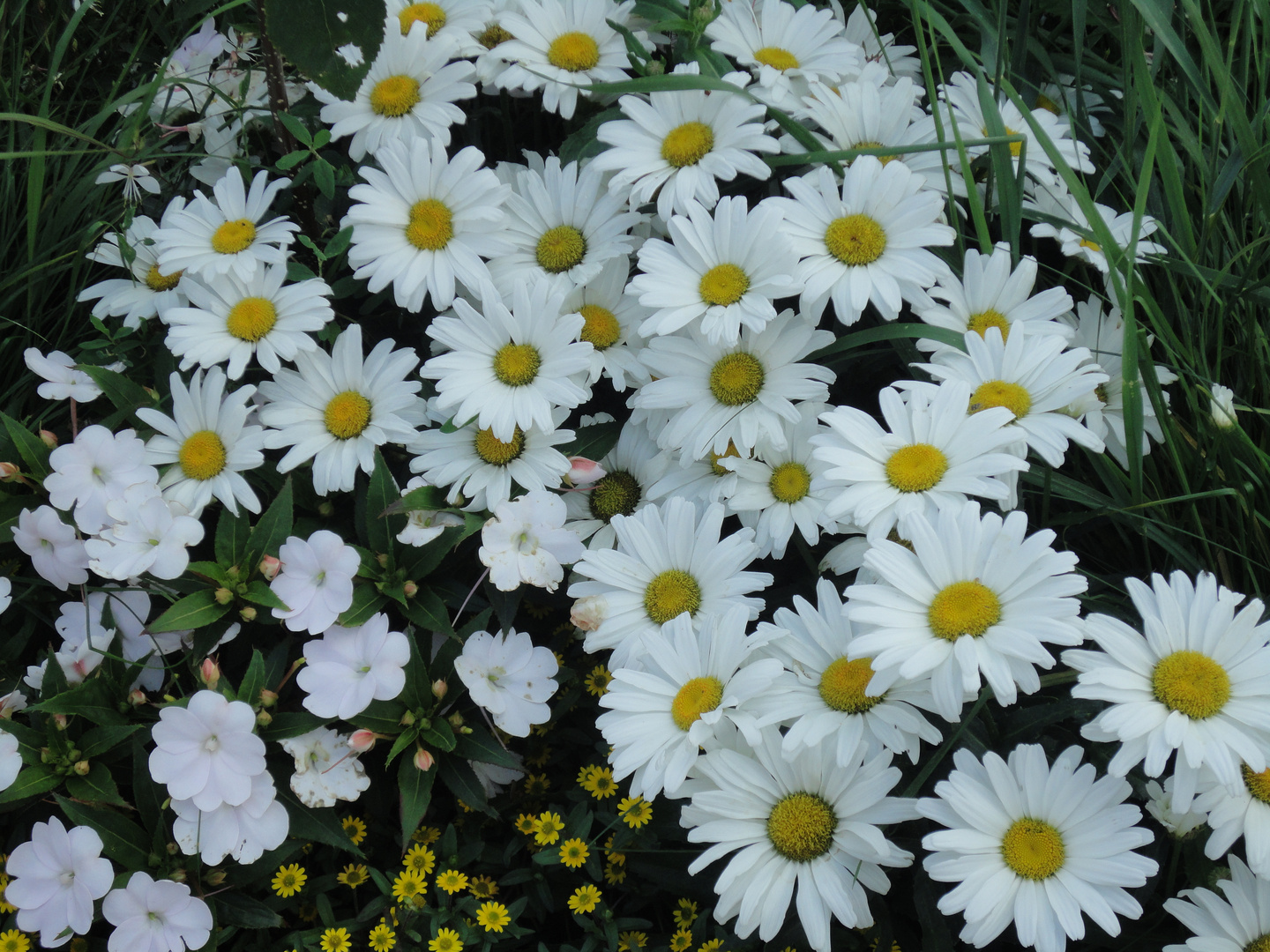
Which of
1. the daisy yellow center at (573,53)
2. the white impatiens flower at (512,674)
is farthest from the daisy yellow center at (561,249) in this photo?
the white impatiens flower at (512,674)

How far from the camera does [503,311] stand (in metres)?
1.71

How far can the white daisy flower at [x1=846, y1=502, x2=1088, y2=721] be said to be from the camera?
124 cm

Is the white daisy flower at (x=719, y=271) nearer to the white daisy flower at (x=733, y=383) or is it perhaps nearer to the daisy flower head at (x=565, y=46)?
the white daisy flower at (x=733, y=383)

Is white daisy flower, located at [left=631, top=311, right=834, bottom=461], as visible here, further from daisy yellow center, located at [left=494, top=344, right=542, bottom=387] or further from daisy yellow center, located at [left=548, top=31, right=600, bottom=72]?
daisy yellow center, located at [left=548, top=31, right=600, bottom=72]

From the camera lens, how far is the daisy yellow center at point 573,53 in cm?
191

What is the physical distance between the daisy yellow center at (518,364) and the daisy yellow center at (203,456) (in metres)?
0.50

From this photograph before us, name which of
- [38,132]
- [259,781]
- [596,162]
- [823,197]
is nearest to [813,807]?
[259,781]

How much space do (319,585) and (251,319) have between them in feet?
1.69

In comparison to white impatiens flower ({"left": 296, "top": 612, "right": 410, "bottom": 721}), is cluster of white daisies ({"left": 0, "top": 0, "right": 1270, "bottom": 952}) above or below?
above

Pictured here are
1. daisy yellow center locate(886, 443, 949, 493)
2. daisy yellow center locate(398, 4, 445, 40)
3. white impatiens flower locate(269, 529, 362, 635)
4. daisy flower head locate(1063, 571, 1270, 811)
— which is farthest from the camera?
daisy yellow center locate(398, 4, 445, 40)

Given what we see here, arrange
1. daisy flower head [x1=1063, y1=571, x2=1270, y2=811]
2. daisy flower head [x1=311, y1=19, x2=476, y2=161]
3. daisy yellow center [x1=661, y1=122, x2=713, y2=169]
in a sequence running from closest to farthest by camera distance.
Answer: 1. daisy flower head [x1=1063, y1=571, x2=1270, y2=811]
2. daisy yellow center [x1=661, y1=122, x2=713, y2=169]
3. daisy flower head [x1=311, y1=19, x2=476, y2=161]

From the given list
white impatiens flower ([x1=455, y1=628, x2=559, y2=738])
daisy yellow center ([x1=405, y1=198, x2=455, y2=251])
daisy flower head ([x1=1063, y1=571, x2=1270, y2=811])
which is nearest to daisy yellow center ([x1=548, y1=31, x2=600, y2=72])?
daisy yellow center ([x1=405, y1=198, x2=455, y2=251])

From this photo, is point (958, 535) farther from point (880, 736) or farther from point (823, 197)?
point (823, 197)

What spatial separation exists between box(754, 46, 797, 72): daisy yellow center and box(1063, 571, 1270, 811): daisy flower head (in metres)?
1.15
